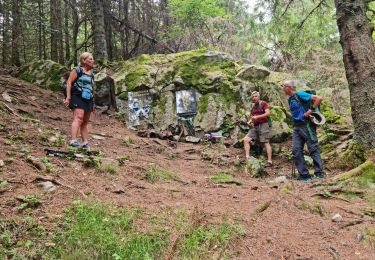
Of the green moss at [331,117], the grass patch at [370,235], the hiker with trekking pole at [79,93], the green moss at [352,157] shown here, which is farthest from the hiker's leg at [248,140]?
the grass patch at [370,235]

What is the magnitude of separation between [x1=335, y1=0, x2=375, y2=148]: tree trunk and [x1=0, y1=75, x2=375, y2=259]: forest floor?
1.63 m

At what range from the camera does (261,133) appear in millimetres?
9617

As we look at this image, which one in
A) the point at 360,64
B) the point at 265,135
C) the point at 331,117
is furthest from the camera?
the point at 331,117

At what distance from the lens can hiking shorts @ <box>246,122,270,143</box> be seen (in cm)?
957

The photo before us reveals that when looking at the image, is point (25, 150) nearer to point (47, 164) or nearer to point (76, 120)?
point (47, 164)

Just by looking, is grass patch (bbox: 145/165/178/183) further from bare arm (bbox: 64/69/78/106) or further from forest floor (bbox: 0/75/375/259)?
bare arm (bbox: 64/69/78/106)

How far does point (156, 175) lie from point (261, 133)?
4156 millimetres

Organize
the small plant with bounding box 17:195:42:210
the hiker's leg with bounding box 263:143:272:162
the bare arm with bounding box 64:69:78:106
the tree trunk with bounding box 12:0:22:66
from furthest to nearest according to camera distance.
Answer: the tree trunk with bounding box 12:0:22:66
the hiker's leg with bounding box 263:143:272:162
the bare arm with bounding box 64:69:78:106
the small plant with bounding box 17:195:42:210

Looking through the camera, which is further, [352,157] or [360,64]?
[352,157]

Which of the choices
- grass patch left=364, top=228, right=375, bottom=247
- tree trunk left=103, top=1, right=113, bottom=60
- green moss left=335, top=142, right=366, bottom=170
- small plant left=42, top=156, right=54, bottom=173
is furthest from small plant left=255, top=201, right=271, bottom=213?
tree trunk left=103, top=1, right=113, bottom=60

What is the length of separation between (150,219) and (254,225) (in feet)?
3.98

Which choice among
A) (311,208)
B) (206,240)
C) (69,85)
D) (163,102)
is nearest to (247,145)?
(163,102)

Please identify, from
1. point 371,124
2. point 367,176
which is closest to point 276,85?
point 371,124

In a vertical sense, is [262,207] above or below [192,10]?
below
